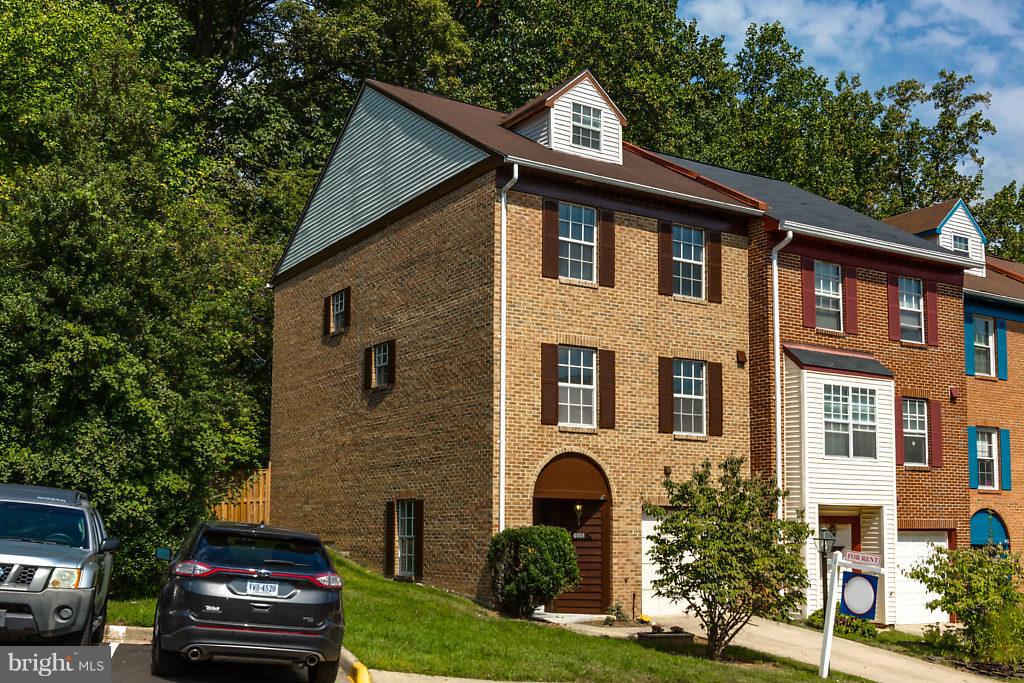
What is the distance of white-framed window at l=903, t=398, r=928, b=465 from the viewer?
2725 cm

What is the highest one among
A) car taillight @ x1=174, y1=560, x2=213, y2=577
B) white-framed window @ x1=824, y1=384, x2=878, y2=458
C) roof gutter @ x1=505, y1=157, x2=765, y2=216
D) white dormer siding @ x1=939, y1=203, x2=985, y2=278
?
white dormer siding @ x1=939, y1=203, x2=985, y2=278

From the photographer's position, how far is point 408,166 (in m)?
26.0

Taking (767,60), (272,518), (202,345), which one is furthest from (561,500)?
(767,60)

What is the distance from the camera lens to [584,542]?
2266cm

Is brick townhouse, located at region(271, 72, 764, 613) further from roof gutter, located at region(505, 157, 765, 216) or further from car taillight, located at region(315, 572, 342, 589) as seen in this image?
car taillight, located at region(315, 572, 342, 589)

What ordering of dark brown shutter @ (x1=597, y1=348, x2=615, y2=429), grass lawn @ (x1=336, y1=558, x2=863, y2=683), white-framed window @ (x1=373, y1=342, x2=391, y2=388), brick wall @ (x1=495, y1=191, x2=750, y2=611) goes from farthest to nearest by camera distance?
white-framed window @ (x1=373, y1=342, x2=391, y2=388)
dark brown shutter @ (x1=597, y1=348, x2=615, y2=429)
brick wall @ (x1=495, y1=191, x2=750, y2=611)
grass lawn @ (x1=336, y1=558, x2=863, y2=683)

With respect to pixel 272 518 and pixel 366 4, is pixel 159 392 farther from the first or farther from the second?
pixel 366 4

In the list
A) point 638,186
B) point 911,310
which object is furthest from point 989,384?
point 638,186

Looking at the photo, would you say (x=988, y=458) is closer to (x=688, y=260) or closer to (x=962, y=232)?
(x=962, y=232)

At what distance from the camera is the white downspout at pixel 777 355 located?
80.5ft

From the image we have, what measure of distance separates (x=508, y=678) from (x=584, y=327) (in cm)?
999

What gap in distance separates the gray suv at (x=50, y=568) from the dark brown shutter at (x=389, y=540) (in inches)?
456

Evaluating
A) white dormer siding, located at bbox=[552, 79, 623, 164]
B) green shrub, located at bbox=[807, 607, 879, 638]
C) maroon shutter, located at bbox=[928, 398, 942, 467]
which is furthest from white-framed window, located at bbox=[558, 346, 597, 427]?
maroon shutter, located at bbox=[928, 398, 942, 467]

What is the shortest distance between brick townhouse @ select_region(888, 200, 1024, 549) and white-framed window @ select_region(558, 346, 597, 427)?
13.2 m
